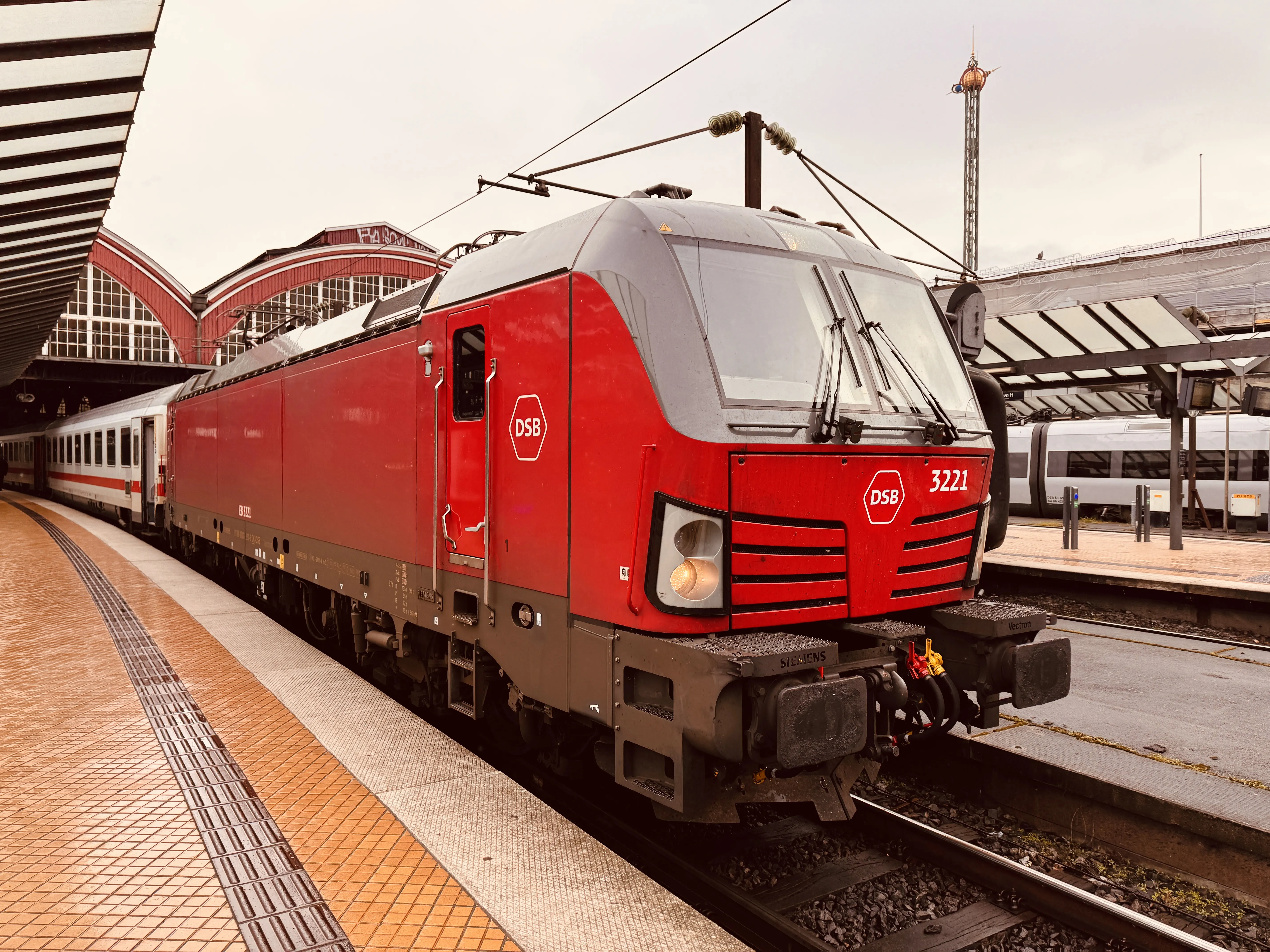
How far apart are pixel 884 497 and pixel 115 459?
22024 mm

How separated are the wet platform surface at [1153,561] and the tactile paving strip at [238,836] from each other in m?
10.5

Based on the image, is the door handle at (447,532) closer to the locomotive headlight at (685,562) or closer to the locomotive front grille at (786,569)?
the locomotive headlight at (685,562)

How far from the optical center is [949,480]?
4.68 metres

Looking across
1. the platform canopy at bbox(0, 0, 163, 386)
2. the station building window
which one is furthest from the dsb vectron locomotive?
the station building window

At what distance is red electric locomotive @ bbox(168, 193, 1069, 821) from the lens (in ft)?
12.5

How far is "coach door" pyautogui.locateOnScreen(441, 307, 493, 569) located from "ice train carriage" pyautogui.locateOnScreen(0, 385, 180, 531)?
39.8 feet

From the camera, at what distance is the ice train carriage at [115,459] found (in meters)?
17.5

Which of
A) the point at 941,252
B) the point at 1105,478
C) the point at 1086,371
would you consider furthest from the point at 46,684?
the point at 1105,478

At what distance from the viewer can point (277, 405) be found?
29.2ft

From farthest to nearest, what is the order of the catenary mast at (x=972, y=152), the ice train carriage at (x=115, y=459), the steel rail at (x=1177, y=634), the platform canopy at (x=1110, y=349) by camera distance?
the catenary mast at (x=972, y=152) → the ice train carriage at (x=115, y=459) → the platform canopy at (x=1110, y=349) → the steel rail at (x=1177, y=634)

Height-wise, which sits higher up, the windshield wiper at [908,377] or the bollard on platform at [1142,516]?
the windshield wiper at [908,377]

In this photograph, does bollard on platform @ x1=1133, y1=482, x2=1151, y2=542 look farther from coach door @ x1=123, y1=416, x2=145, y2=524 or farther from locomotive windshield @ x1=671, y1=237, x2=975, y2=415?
coach door @ x1=123, y1=416, x2=145, y2=524

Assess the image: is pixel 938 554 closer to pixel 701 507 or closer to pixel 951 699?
pixel 951 699

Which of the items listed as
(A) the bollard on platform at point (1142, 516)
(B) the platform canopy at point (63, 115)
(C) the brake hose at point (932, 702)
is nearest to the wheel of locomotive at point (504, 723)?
(C) the brake hose at point (932, 702)
